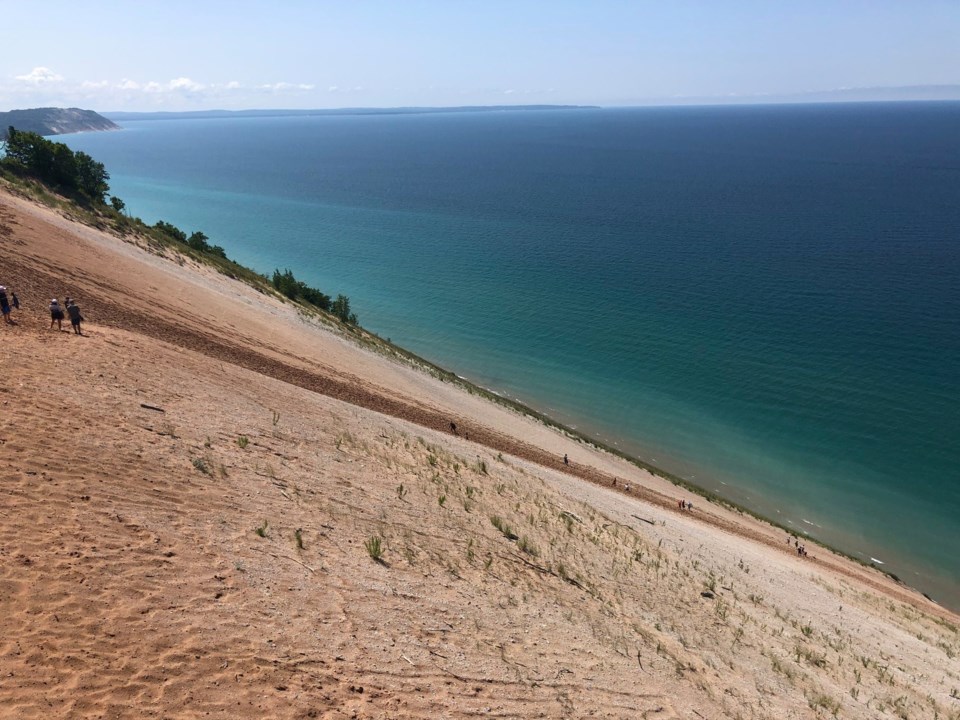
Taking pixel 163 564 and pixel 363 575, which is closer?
pixel 163 564

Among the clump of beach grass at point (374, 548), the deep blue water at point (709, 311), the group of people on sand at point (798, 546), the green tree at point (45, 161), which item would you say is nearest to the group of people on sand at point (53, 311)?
the clump of beach grass at point (374, 548)

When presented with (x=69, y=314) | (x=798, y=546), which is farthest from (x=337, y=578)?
(x=798, y=546)

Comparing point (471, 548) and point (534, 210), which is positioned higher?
point (534, 210)

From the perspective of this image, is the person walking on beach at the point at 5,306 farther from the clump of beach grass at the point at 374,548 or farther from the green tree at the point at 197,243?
the green tree at the point at 197,243

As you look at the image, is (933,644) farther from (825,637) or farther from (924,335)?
(924,335)

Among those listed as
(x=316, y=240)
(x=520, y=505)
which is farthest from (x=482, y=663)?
(x=316, y=240)

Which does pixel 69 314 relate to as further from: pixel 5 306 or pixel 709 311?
pixel 709 311

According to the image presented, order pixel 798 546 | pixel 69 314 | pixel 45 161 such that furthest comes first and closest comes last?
pixel 45 161 → pixel 798 546 → pixel 69 314
